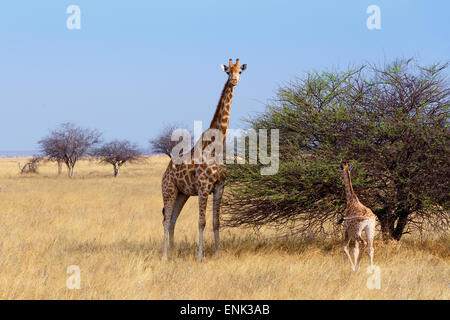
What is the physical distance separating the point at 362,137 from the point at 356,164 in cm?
79

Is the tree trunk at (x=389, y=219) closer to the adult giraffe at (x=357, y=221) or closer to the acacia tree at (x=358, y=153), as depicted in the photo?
the acacia tree at (x=358, y=153)

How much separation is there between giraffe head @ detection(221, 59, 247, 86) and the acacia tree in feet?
5.60

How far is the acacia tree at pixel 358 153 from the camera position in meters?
9.07

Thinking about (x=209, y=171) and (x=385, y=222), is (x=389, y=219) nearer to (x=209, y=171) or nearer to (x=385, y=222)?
(x=385, y=222)

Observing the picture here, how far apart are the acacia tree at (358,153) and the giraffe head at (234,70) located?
1.71 metres

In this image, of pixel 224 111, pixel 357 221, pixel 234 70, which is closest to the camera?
pixel 357 221

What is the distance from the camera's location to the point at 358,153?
9344 mm

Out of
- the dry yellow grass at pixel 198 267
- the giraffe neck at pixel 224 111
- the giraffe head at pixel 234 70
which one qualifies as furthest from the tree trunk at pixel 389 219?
the giraffe head at pixel 234 70

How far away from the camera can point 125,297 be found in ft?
20.5

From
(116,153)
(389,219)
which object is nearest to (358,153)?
(389,219)

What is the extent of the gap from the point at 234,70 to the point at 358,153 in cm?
291

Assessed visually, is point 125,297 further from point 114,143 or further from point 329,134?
point 114,143

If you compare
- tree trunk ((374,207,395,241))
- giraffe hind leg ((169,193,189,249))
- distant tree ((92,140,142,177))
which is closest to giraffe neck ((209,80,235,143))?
giraffe hind leg ((169,193,189,249))

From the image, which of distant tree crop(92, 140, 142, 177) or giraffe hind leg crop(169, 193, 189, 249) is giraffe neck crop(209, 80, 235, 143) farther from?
distant tree crop(92, 140, 142, 177)
